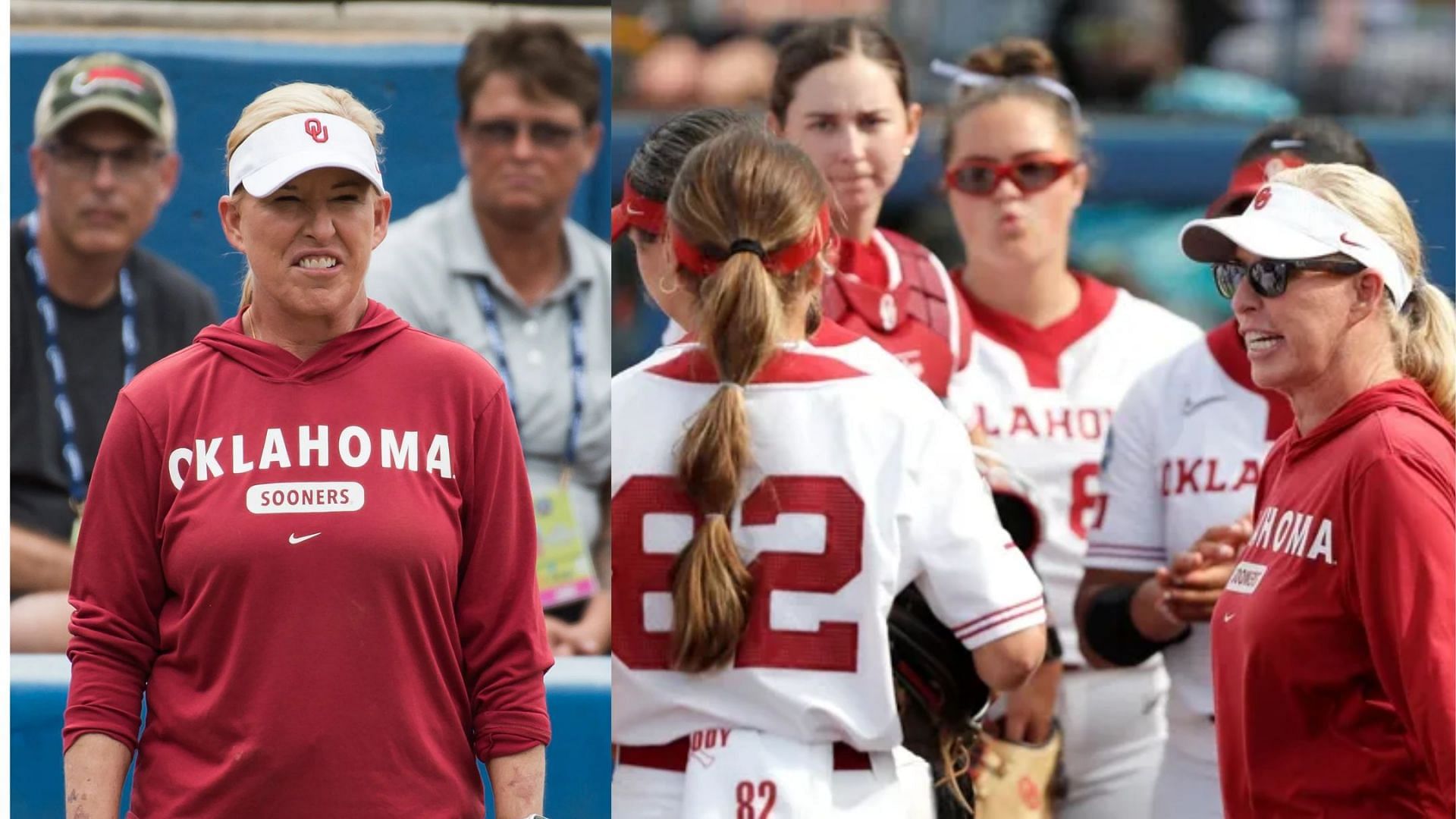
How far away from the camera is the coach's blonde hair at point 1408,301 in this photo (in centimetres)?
266

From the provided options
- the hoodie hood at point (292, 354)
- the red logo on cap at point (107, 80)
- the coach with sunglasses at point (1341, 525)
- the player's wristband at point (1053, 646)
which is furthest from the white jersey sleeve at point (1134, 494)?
the red logo on cap at point (107, 80)

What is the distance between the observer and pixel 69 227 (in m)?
4.48

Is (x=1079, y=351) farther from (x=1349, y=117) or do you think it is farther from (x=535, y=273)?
(x=1349, y=117)

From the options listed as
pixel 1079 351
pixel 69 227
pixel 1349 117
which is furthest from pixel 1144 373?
pixel 1349 117

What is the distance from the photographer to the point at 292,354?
7.91 ft

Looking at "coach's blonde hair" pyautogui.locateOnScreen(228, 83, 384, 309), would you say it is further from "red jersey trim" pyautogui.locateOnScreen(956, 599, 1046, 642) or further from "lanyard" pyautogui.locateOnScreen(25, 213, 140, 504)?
"lanyard" pyautogui.locateOnScreen(25, 213, 140, 504)

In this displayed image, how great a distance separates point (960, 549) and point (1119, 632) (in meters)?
1.03

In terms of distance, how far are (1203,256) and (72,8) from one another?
110 inches

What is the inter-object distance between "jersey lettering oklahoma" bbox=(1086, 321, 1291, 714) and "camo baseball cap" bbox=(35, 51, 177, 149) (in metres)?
2.40

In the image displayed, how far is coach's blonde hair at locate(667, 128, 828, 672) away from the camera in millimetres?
2695

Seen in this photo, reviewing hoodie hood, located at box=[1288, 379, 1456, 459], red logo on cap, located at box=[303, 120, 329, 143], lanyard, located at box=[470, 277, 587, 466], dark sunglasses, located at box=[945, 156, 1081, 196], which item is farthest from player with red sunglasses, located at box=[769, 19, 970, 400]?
red logo on cap, located at box=[303, 120, 329, 143]

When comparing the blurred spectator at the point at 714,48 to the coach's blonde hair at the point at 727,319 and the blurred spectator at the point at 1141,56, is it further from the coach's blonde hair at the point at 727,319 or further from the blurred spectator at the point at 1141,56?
the coach's blonde hair at the point at 727,319

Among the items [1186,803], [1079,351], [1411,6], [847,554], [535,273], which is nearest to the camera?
[847,554]

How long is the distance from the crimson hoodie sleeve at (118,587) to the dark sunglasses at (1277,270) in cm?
159
